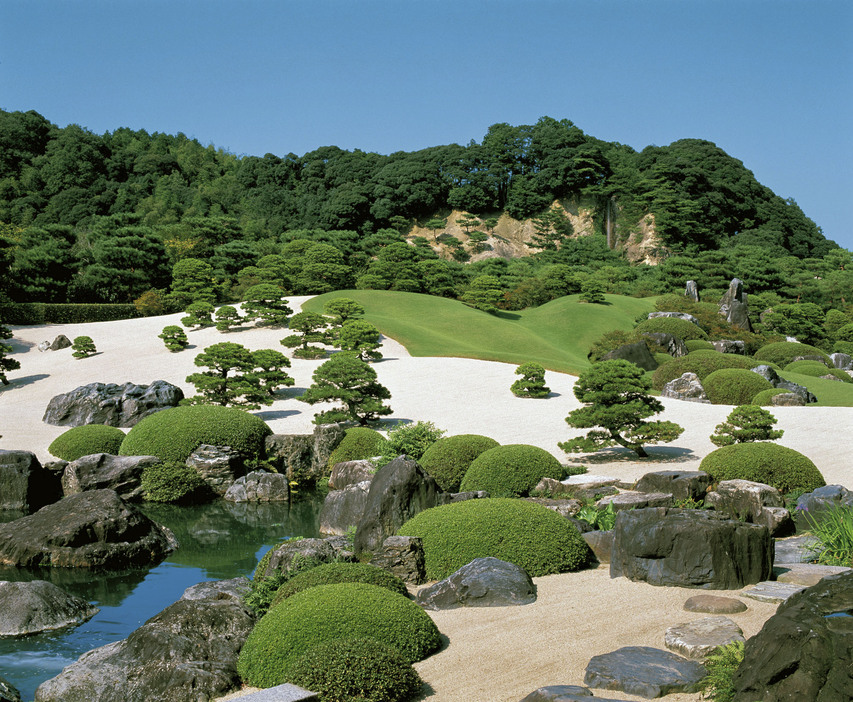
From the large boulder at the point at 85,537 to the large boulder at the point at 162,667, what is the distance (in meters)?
3.83

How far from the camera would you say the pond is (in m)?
6.31

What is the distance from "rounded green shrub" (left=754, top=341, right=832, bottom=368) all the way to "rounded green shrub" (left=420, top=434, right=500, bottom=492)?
851 inches

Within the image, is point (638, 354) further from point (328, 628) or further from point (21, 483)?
point (328, 628)

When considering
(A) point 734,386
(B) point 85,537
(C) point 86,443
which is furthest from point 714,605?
(A) point 734,386

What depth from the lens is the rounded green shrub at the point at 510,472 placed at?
11.1 metres

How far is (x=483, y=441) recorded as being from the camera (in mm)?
12961

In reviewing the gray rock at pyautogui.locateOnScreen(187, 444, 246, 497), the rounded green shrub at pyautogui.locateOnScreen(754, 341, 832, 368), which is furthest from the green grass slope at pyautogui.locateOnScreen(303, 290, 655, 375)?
the gray rock at pyautogui.locateOnScreen(187, 444, 246, 497)

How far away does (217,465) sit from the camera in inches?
549

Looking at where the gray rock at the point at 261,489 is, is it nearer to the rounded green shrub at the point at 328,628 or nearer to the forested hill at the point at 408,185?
the rounded green shrub at the point at 328,628

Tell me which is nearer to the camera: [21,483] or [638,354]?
[21,483]

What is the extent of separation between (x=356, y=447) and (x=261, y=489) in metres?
2.43

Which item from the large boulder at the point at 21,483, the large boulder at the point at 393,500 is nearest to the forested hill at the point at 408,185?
the large boulder at the point at 21,483

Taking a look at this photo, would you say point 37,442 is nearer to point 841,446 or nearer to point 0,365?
point 0,365

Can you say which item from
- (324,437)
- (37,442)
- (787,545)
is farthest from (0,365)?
(787,545)
